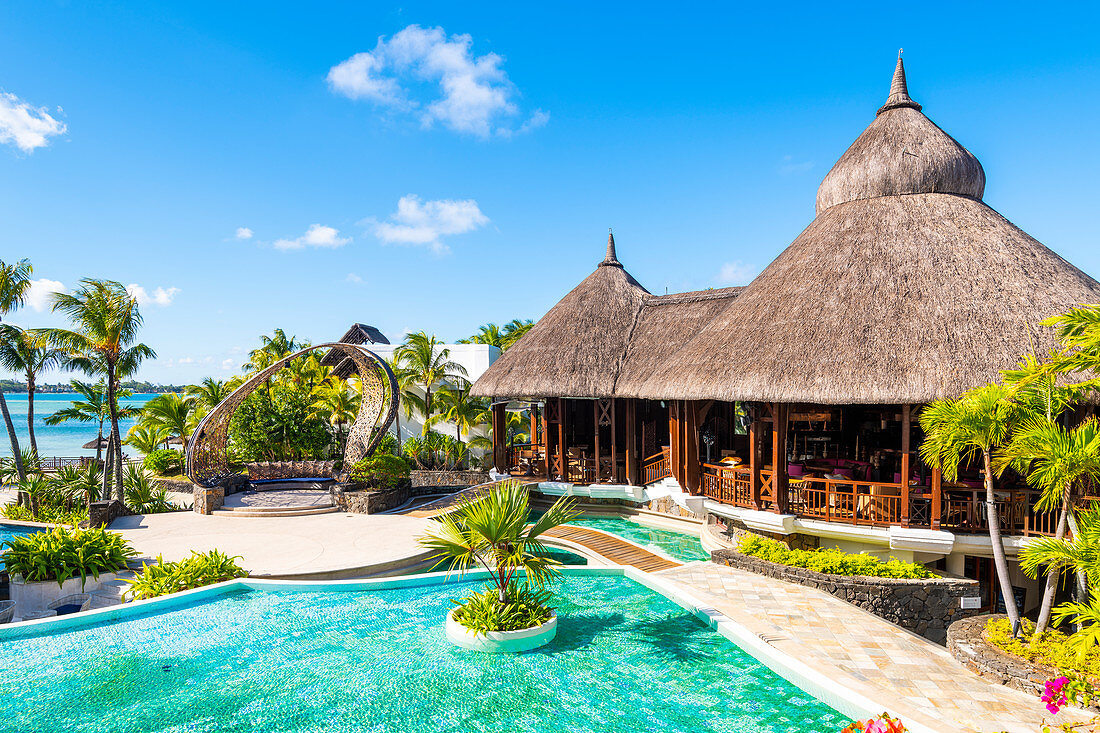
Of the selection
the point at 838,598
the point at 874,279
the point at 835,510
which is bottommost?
the point at 838,598

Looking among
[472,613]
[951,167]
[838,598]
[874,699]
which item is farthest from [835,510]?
[951,167]

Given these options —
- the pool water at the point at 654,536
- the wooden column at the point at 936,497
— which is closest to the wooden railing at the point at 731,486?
the pool water at the point at 654,536

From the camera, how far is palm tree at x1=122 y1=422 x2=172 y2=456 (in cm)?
2444

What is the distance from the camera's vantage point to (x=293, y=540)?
13516 mm

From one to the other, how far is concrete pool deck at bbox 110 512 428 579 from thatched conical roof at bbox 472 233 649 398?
523cm

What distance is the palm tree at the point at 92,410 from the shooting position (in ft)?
71.2

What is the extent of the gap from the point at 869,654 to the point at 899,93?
45.1 ft

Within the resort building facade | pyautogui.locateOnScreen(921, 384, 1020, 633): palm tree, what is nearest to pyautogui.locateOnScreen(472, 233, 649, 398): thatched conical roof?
the resort building facade

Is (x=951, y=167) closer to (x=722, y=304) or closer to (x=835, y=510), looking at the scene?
(x=722, y=304)

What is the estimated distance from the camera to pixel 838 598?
9828 millimetres

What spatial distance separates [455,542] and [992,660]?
676 cm

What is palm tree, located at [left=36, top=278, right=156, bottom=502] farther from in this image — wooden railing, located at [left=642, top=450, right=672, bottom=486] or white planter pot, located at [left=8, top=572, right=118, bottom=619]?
wooden railing, located at [left=642, top=450, right=672, bottom=486]

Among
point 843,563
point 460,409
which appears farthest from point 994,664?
point 460,409

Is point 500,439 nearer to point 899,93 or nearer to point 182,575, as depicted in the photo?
point 182,575
